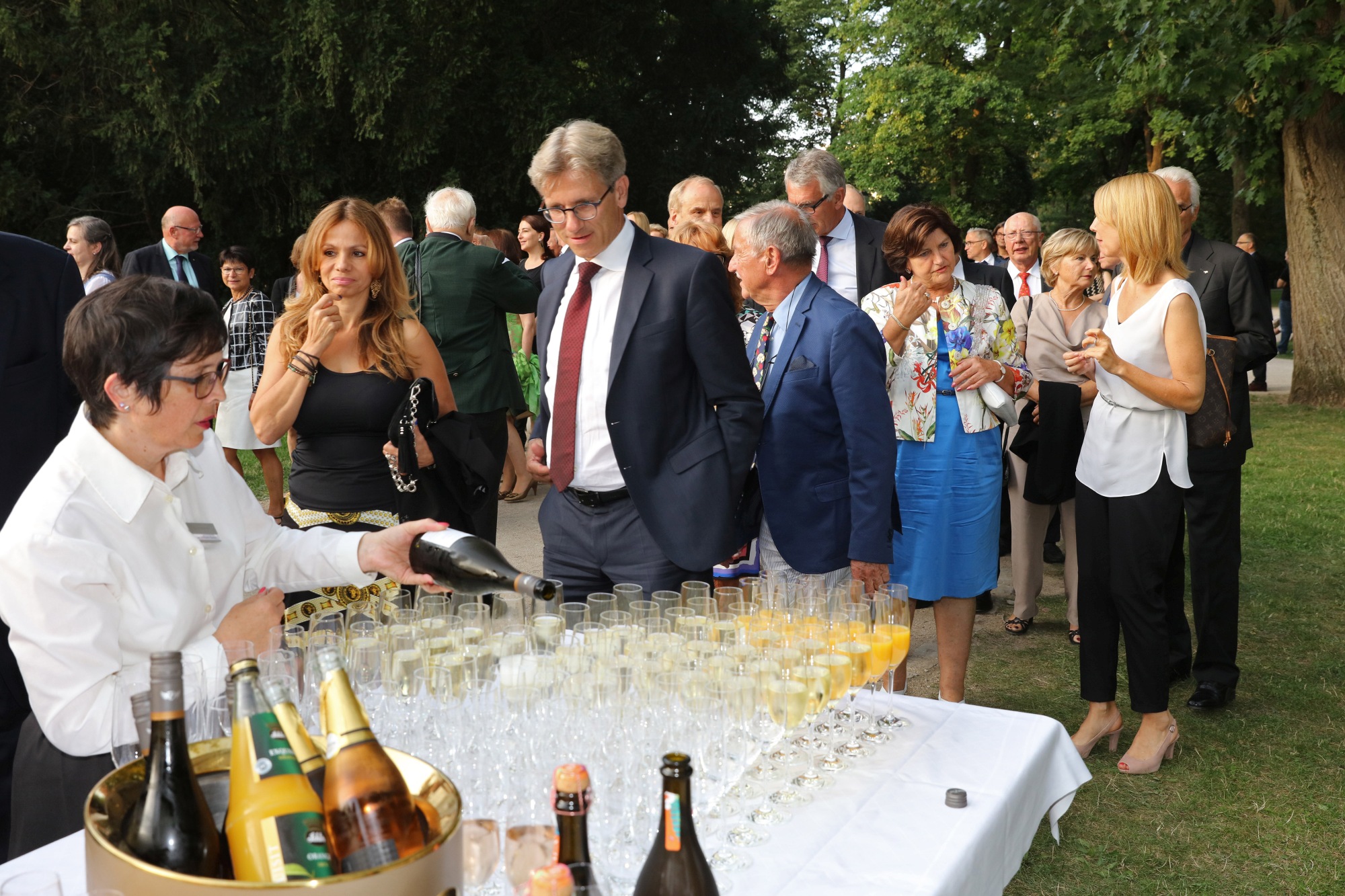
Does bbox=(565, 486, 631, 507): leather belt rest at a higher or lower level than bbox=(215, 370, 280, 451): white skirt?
lower

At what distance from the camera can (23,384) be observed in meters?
2.38

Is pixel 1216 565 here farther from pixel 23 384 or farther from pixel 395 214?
pixel 395 214

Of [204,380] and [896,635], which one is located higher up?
[204,380]

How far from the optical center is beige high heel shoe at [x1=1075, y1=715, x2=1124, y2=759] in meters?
3.87

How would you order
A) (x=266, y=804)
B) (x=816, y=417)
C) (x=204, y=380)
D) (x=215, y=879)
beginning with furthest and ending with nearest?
1. (x=816, y=417)
2. (x=204, y=380)
3. (x=266, y=804)
4. (x=215, y=879)

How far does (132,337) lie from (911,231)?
2767mm

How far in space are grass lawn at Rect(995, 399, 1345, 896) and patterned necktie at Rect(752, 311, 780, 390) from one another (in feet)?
5.70

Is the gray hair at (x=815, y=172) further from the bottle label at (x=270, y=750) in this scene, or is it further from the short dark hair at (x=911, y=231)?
the bottle label at (x=270, y=750)

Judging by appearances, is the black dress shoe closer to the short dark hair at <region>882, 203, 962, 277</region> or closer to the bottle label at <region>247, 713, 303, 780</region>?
the short dark hair at <region>882, 203, 962, 277</region>

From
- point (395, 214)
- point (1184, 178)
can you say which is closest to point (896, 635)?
point (1184, 178)

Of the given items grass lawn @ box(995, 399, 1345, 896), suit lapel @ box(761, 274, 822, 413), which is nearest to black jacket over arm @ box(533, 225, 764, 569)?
suit lapel @ box(761, 274, 822, 413)

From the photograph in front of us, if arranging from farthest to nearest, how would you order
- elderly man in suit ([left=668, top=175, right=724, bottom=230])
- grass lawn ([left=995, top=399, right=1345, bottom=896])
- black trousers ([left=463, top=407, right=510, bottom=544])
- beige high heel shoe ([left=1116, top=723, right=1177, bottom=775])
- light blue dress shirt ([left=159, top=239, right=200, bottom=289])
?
light blue dress shirt ([left=159, top=239, right=200, bottom=289]) → elderly man in suit ([left=668, top=175, right=724, bottom=230]) → black trousers ([left=463, top=407, right=510, bottom=544]) → beige high heel shoe ([left=1116, top=723, right=1177, bottom=775]) → grass lawn ([left=995, top=399, right=1345, bottom=896])

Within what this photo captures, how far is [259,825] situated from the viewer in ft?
3.81

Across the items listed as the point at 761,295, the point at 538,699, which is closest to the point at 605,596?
the point at 538,699
